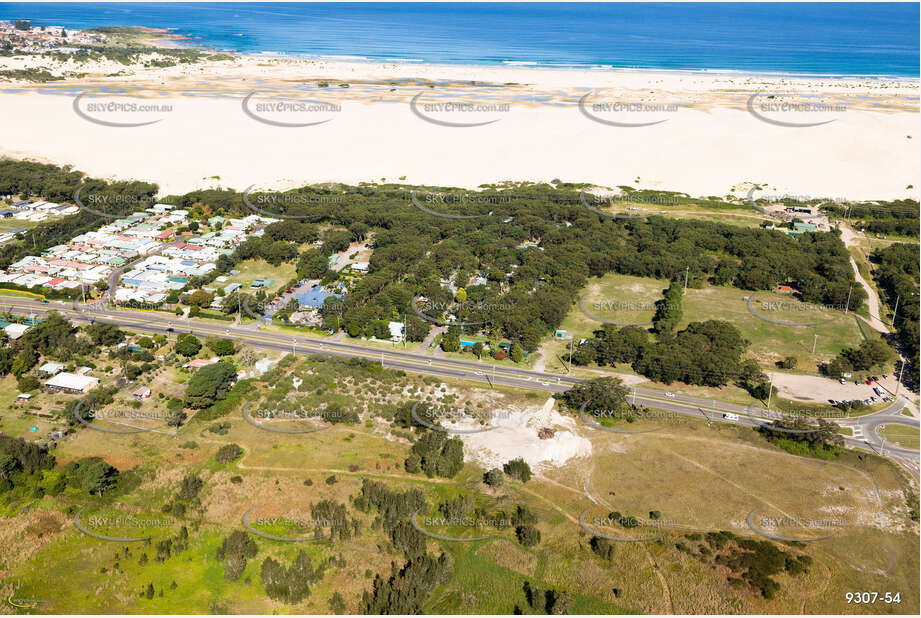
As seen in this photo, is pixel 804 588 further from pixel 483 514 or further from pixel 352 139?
pixel 352 139

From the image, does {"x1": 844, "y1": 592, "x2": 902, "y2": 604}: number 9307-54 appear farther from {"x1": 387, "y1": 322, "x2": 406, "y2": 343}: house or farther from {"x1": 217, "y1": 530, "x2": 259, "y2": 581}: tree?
{"x1": 387, "y1": 322, "x2": 406, "y2": 343}: house

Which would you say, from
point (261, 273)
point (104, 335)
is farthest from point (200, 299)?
point (261, 273)

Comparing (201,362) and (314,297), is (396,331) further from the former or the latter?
(201,362)

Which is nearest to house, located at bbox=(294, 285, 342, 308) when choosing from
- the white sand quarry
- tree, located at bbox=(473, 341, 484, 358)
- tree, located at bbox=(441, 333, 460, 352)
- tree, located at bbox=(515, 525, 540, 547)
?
tree, located at bbox=(441, 333, 460, 352)

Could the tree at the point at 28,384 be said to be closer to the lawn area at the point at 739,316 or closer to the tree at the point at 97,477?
the tree at the point at 97,477

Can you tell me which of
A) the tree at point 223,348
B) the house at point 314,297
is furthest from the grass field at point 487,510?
the house at point 314,297

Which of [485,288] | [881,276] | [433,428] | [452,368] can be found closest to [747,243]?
[881,276]
